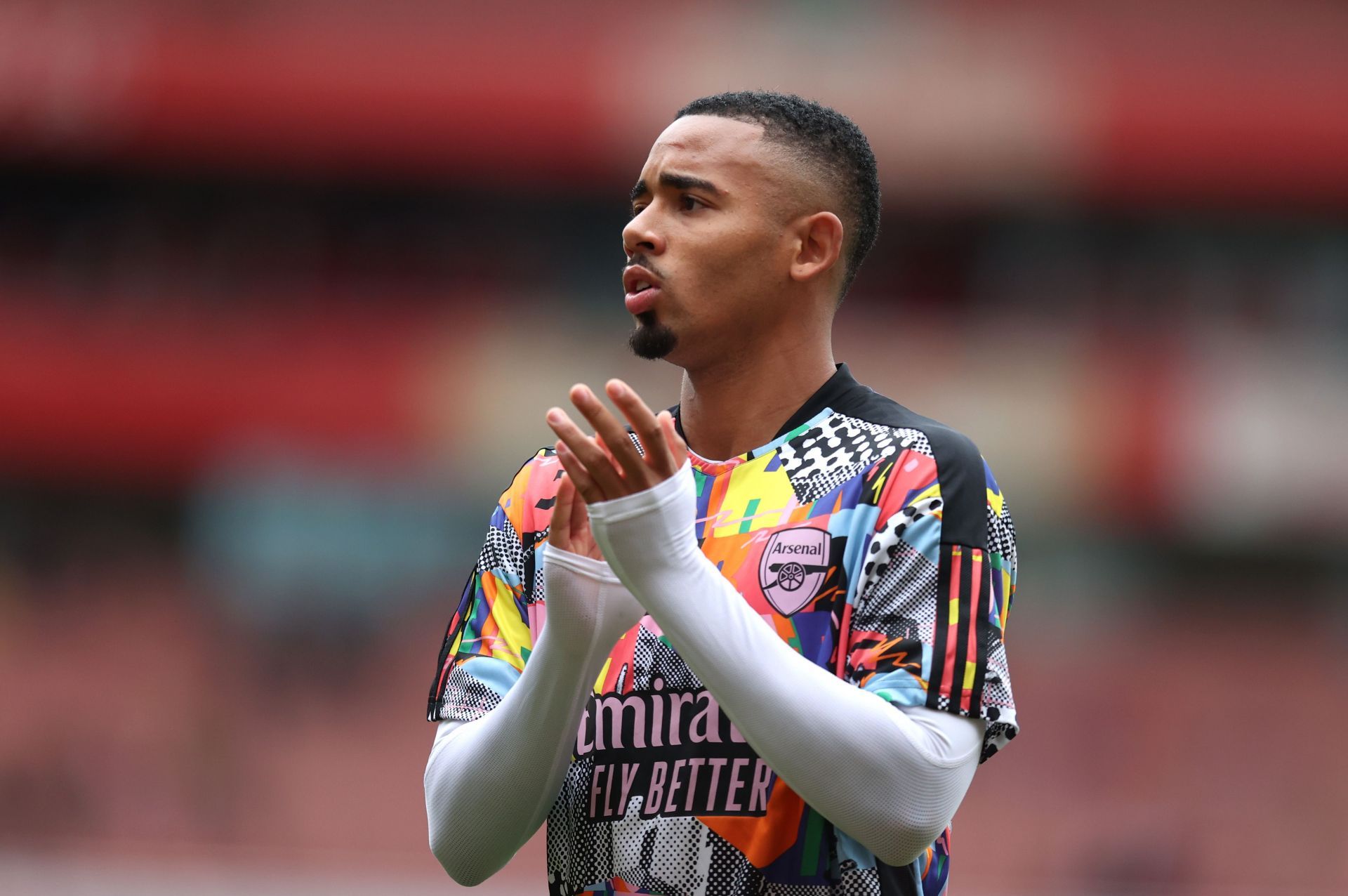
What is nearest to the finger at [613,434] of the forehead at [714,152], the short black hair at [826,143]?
the forehead at [714,152]

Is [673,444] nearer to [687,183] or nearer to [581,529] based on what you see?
[581,529]

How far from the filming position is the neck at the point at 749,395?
2.97 m

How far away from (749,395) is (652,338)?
0.69 feet

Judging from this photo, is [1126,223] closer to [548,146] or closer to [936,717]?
[548,146]

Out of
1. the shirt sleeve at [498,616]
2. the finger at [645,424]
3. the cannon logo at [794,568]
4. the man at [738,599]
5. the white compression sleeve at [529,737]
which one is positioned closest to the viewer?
the finger at [645,424]

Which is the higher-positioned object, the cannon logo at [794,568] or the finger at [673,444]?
the finger at [673,444]

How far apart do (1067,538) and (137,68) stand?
1181cm

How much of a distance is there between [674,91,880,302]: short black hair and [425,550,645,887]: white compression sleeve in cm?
86

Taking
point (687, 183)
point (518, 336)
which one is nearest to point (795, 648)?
point (687, 183)

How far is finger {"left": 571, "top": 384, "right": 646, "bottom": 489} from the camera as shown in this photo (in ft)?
Result: 7.64

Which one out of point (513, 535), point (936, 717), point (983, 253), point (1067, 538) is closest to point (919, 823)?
point (936, 717)

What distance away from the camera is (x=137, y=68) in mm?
19500

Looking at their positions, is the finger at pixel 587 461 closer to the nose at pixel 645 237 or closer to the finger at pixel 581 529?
the finger at pixel 581 529

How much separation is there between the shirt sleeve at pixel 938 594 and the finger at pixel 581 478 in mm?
474
